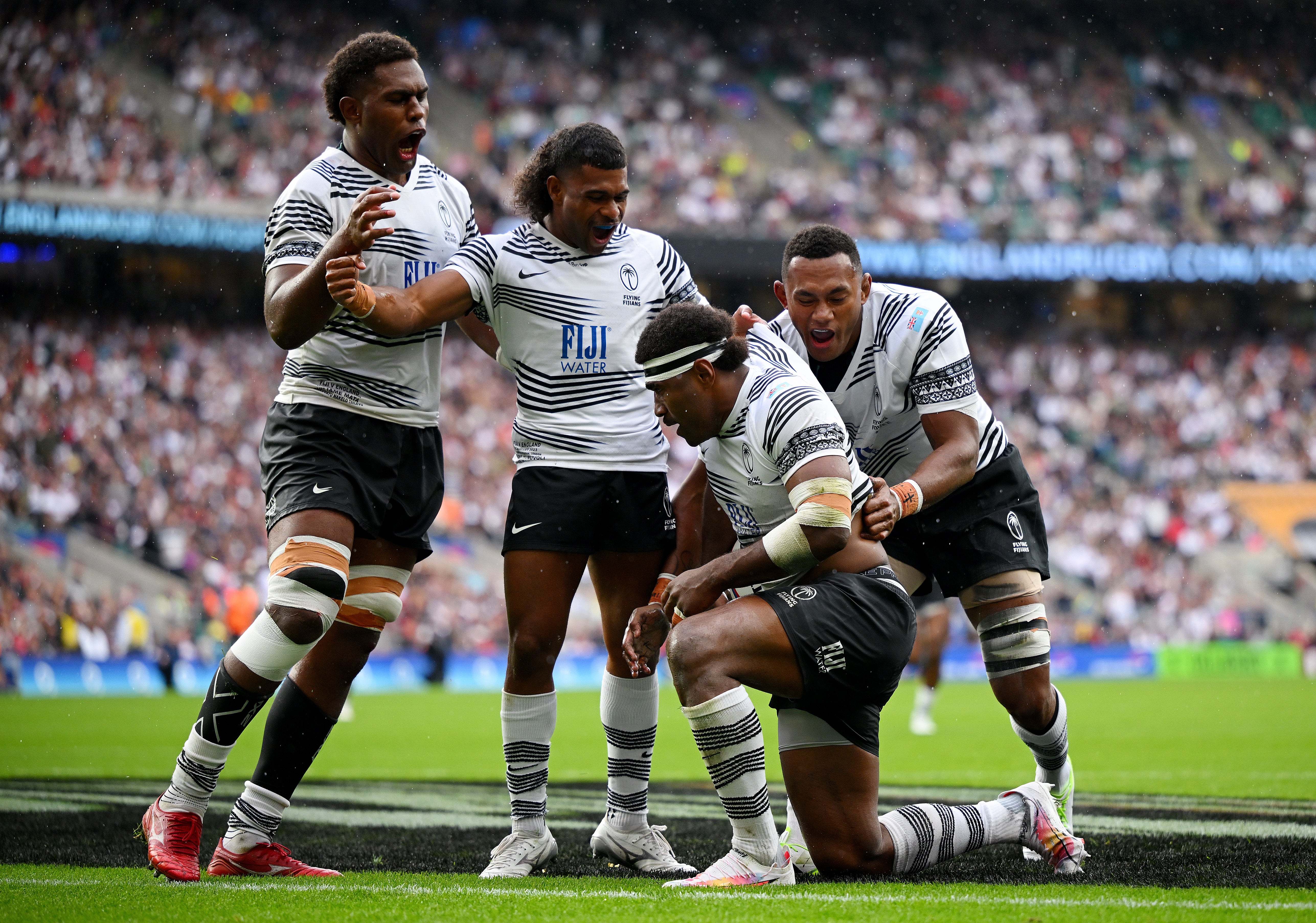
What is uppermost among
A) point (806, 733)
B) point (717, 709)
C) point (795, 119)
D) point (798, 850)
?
point (795, 119)

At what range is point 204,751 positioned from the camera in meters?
4.26

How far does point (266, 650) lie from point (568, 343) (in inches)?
59.2

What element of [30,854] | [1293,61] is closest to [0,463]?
[30,854]

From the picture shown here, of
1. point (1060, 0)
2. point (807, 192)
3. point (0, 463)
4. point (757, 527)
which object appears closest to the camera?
point (757, 527)

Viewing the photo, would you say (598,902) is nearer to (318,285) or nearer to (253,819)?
(253,819)

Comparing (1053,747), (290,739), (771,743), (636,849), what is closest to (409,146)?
(290,739)

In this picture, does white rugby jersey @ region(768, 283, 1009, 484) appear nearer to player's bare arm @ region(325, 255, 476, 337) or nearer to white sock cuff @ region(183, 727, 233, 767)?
player's bare arm @ region(325, 255, 476, 337)

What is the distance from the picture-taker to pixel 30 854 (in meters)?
4.91

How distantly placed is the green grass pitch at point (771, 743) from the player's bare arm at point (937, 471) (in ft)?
11.9

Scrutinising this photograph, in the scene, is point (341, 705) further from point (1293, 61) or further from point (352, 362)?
point (1293, 61)

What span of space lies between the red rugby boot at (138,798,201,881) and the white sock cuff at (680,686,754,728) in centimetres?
163

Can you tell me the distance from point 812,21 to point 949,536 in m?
27.9

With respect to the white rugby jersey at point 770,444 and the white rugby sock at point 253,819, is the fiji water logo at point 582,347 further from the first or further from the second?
the white rugby sock at point 253,819

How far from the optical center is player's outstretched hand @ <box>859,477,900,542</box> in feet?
14.1
